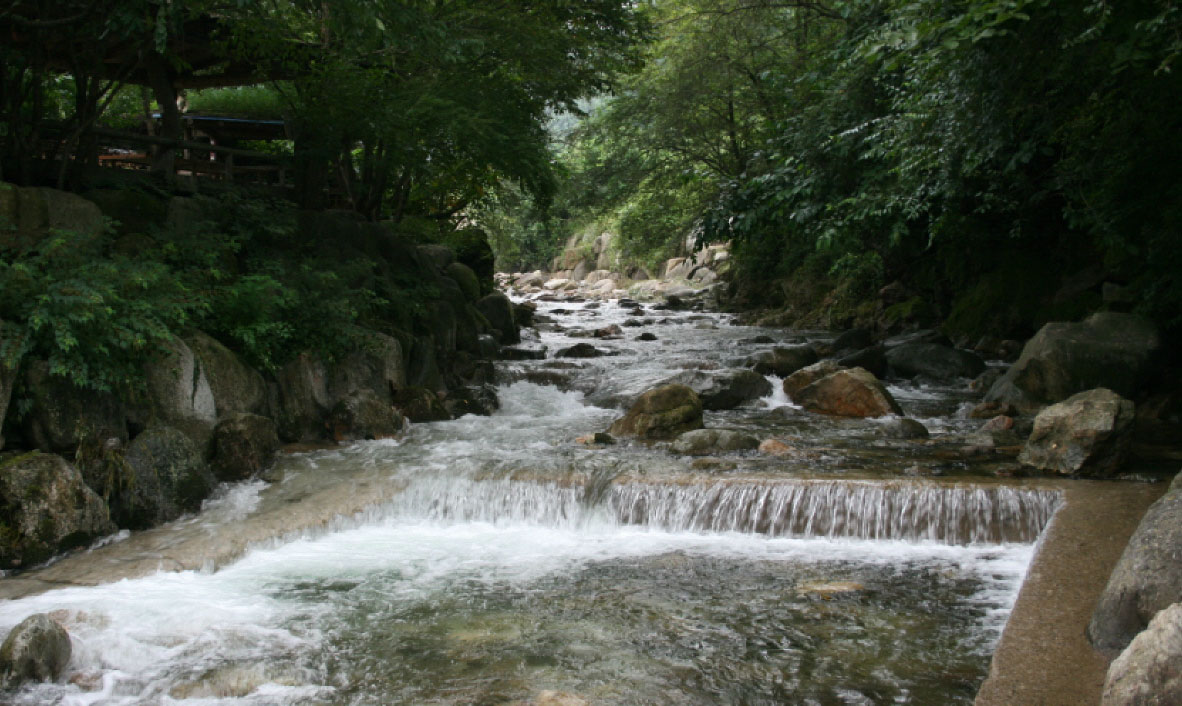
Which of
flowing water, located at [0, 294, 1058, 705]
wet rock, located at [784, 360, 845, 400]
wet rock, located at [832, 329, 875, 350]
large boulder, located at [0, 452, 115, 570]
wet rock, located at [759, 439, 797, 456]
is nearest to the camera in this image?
flowing water, located at [0, 294, 1058, 705]

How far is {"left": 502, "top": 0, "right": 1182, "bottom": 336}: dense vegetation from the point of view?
786 cm

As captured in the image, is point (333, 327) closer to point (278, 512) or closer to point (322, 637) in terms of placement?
point (278, 512)

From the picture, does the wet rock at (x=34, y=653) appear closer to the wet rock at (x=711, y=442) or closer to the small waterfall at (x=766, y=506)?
the small waterfall at (x=766, y=506)

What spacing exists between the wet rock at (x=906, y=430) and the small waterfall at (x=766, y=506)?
104 inches

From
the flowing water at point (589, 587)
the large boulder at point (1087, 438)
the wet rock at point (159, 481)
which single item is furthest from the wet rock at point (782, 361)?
the wet rock at point (159, 481)

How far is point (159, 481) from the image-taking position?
7164mm

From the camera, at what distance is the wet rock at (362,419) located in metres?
10.2

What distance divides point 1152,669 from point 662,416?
723cm

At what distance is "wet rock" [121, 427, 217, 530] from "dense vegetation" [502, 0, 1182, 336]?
268 inches

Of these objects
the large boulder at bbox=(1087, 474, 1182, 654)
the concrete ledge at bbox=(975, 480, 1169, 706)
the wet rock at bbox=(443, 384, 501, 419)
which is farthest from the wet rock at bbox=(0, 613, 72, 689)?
the wet rock at bbox=(443, 384, 501, 419)

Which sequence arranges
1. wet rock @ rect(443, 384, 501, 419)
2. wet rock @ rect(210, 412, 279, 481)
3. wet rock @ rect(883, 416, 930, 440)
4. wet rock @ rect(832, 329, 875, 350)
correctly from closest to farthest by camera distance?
wet rock @ rect(210, 412, 279, 481)
wet rock @ rect(883, 416, 930, 440)
wet rock @ rect(443, 384, 501, 419)
wet rock @ rect(832, 329, 875, 350)

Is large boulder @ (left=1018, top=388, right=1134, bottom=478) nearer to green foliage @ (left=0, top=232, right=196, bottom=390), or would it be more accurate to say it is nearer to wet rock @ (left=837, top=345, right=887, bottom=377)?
wet rock @ (left=837, top=345, right=887, bottom=377)

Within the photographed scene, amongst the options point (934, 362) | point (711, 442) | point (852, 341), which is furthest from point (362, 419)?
point (852, 341)

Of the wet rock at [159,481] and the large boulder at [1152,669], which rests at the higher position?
the large boulder at [1152,669]
